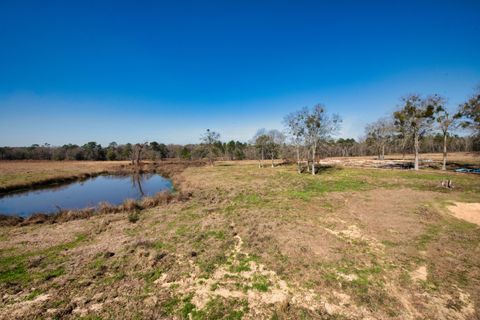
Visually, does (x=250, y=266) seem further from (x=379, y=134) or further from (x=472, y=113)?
(x=379, y=134)

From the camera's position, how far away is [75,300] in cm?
550

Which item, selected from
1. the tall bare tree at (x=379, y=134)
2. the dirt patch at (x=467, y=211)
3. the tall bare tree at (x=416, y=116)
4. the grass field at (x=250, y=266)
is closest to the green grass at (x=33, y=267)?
the grass field at (x=250, y=266)

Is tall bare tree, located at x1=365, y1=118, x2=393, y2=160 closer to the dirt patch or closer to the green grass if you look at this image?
the dirt patch

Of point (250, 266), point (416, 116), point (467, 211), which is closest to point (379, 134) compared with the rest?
point (416, 116)

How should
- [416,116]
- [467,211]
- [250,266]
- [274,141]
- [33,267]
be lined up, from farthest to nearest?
[274,141] → [416,116] → [467,211] → [33,267] → [250,266]

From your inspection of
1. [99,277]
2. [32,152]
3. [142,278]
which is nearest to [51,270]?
[99,277]

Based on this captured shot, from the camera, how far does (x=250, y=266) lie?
711cm

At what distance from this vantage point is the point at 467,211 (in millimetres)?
11883

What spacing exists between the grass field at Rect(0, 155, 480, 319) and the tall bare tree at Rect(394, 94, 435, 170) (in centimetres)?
2035

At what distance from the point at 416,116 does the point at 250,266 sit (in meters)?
33.1

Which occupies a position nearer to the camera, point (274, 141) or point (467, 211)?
point (467, 211)

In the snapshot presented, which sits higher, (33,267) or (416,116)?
(416,116)

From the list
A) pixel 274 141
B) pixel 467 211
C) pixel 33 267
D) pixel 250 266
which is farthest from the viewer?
pixel 274 141

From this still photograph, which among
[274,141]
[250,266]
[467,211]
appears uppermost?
[274,141]
